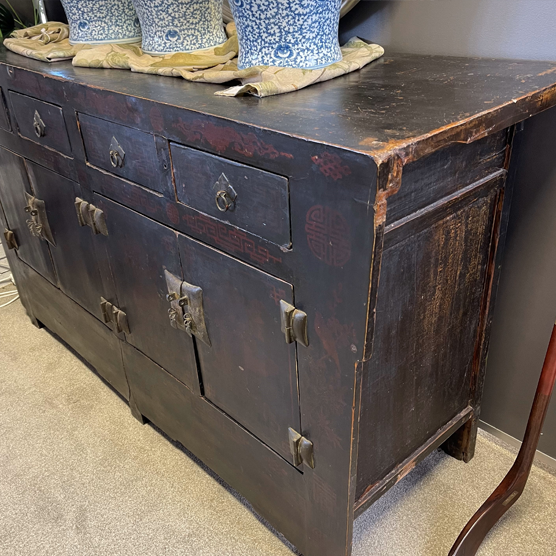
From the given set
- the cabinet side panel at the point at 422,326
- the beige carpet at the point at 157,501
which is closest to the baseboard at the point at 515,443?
the beige carpet at the point at 157,501

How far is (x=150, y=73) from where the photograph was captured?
1104mm

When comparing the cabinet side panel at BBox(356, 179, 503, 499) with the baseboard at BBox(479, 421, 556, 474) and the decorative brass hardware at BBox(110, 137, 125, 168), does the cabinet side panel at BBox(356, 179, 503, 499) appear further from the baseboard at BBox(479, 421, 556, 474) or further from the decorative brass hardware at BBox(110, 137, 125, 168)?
the decorative brass hardware at BBox(110, 137, 125, 168)

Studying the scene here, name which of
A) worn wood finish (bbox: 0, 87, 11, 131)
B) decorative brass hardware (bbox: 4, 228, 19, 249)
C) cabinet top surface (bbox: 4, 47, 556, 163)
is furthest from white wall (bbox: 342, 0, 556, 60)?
decorative brass hardware (bbox: 4, 228, 19, 249)

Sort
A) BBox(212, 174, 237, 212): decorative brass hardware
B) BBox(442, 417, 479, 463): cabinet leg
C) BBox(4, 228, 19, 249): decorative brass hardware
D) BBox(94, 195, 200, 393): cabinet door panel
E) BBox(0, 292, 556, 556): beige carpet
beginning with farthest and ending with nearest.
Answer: BBox(4, 228, 19, 249): decorative brass hardware → BBox(442, 417, 479, 463): cabinet leg → BBox(0, 292, 556, 556): beige carpet → BBox(94, 195, 200, 393): cabinet door panel → BBox(212, 174, 237, 212): decorative brass hardware

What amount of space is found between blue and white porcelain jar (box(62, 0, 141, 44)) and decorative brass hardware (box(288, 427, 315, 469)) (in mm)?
1073

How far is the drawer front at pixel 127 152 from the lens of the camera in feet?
3.18

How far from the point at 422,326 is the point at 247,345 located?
1.07 feet

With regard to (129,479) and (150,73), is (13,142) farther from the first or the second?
(129,479)

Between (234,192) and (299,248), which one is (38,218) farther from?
(299,248)

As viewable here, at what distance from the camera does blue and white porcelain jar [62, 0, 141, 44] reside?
1.32 metres

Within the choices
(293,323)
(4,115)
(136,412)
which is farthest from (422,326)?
(4,115)

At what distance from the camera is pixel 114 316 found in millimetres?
1376

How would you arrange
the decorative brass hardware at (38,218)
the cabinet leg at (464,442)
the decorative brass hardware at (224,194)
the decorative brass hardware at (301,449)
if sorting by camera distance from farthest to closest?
the decorative brass hardware at (38,218), the cabinet leg at (464,442), the decorative brass hardware at (301,449), the decorative brass hardware at (224,194)

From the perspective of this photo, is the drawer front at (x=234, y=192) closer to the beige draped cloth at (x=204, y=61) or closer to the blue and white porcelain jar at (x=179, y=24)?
the beige draped cloth at (x=204, y=61)
